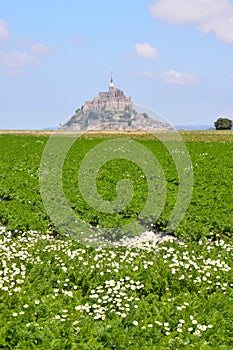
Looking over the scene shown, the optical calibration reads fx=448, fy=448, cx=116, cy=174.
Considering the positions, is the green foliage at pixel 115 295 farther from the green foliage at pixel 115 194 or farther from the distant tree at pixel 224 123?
the distant tree at pixel 224 123

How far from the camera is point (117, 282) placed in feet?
26.1

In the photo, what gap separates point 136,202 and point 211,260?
4.78 meters

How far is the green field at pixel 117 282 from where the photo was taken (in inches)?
239

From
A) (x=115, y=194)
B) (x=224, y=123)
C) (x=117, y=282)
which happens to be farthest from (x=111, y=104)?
(x=224, y=123)

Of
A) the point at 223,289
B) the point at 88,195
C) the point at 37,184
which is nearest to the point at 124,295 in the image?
the point at 223,289

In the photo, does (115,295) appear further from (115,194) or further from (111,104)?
(111,104)

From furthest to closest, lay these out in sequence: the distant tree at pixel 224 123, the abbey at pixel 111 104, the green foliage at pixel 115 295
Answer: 1. the distant tree at pixel 224 123
2. the abbey at pixel 111 104
3. the green foliage at pixel 115 295

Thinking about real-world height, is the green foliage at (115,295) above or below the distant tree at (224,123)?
below

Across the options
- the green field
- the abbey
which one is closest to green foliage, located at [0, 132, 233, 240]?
the green field

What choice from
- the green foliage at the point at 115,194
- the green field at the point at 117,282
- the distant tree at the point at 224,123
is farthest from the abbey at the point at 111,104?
the distant tree at the point at 224,123

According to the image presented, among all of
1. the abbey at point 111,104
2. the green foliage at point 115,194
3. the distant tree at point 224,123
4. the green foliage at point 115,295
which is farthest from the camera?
the distant tree at point 224,123

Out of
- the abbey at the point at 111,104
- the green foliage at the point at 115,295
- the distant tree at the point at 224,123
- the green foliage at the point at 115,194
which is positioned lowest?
the green foliage at the point at 115,295

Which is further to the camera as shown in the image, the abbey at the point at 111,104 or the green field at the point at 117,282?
the abbey at the point at 111,104

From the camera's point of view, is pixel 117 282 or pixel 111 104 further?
pixel 111 104
